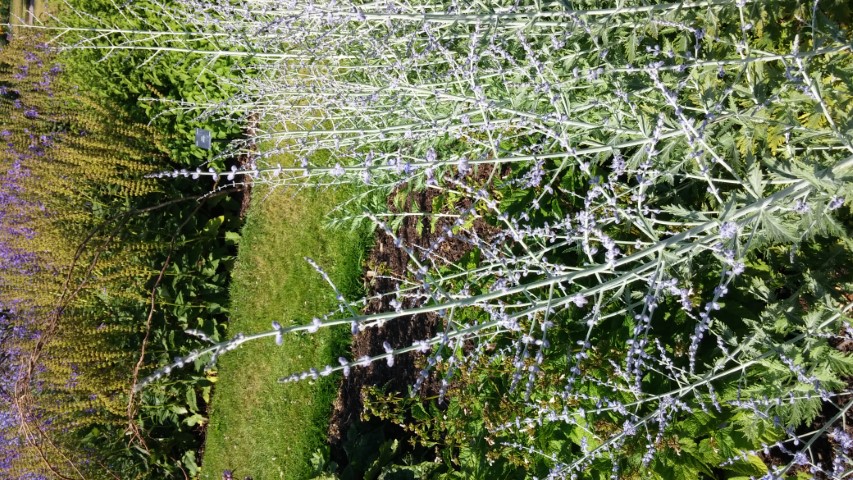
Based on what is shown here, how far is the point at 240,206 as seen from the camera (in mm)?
7082

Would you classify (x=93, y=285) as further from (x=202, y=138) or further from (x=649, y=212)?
(x=649, y=212)

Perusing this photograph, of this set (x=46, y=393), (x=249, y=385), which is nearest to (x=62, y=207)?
(x=46, y=393)

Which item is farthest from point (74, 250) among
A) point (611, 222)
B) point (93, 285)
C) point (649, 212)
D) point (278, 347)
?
point (649, 212)

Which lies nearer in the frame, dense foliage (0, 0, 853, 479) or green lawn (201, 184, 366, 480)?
dense foliage (0, 0, 853, 479)

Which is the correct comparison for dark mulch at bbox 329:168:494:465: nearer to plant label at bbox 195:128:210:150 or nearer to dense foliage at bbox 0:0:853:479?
dense foliage at bbox 0:0:853:479

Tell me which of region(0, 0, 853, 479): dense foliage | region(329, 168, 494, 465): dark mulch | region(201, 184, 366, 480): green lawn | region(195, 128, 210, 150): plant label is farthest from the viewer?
region(201, 184, 366, 480): green lawn

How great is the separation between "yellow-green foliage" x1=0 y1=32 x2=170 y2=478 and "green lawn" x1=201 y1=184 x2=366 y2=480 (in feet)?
3.47

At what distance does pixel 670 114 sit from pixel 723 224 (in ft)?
4.81

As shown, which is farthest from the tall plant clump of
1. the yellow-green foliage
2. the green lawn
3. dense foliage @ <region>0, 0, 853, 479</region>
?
the yellow-green foliage

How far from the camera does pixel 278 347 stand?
6012 mm

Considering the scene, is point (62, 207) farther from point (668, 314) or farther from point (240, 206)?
point (668, 314)

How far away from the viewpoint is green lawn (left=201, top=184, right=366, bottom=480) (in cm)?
545

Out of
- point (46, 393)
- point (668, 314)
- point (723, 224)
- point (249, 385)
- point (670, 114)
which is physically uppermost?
point (670, 114)

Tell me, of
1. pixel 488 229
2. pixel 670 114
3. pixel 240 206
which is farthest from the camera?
pixel 240 206
